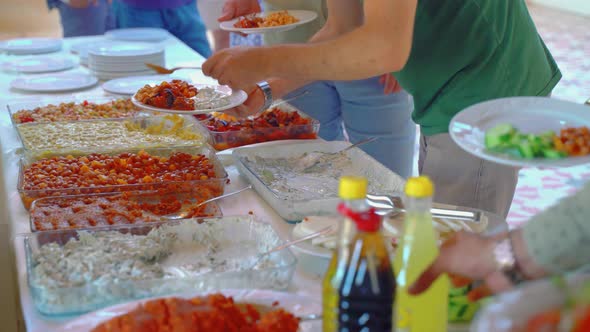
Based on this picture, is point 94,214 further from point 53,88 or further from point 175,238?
point 53,88

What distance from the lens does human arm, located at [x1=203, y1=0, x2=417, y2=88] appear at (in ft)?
4.89

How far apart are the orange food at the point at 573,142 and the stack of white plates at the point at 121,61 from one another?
6.82ft

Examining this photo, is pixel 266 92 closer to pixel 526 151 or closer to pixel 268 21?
pixel 268 21

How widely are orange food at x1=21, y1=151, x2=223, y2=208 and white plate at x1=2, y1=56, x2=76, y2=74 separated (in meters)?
1.27

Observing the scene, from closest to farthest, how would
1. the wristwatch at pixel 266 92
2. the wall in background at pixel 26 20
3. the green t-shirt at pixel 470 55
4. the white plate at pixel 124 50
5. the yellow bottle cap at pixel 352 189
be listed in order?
1. the yellow bottle cap at pixel 352 189
2. the green t-shirt at pixel 470 55
3. the wristwatch at pixel 266 92
4. the white plate at pixel 124 50
5. the wall in background at pixel 26 20

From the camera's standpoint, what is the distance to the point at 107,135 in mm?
2109

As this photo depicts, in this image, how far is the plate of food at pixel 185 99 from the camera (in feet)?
6.04

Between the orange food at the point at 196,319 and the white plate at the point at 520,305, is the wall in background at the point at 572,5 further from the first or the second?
the white plate at the point at 520,305

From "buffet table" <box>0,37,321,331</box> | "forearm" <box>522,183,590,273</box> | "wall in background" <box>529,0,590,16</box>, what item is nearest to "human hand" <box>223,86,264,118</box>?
"buffet table" <box>0,37,321,331</box>

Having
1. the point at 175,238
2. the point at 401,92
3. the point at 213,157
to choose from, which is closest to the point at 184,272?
the point at 175,238

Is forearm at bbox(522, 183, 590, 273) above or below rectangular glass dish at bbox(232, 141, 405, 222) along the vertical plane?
above

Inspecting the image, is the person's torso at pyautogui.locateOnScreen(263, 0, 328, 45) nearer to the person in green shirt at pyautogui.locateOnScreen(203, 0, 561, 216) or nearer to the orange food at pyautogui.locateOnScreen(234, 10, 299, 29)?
the orange food at pyautogui.locateOnScreen(234, 10, 299, 29)

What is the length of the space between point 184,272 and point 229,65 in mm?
627

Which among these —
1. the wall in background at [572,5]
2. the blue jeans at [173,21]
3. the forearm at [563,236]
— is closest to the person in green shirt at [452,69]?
the forearm at [563,236]
